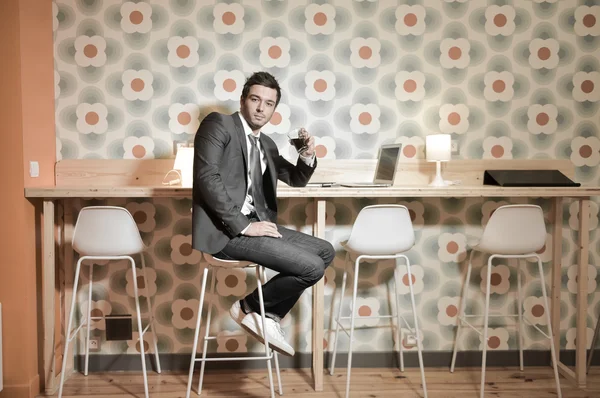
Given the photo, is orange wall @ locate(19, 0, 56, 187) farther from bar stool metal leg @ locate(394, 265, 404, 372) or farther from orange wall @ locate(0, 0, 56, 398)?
bar stool metal leg @ locate(394, 265, 404, 372)

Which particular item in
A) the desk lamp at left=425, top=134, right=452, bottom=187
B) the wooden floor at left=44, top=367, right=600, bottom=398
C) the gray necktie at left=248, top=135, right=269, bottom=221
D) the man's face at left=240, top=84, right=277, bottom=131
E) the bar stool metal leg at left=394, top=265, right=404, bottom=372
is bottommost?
the wooden floor at left=44, top=367, right=600, bottom=398

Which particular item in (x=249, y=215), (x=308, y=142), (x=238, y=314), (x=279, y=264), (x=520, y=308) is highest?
(x=308, y=142)

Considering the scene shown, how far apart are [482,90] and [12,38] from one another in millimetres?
2685

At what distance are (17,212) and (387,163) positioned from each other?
2.01 m

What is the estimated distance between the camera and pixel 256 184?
2.50 metres

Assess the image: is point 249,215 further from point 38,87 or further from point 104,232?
point 38,87

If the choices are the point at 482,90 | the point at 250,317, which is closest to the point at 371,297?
the point at 250,317

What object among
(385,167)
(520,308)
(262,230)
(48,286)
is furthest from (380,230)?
(48,286)

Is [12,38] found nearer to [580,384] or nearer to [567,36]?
[567,36]

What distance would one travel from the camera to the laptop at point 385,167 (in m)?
2.81

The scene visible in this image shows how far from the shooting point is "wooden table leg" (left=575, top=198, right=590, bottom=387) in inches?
109

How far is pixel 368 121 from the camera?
122 inches

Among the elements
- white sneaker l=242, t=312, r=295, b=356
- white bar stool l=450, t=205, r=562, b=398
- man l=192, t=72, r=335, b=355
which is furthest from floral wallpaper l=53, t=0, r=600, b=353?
white sneaker l=242, t=312, r=295, b=356

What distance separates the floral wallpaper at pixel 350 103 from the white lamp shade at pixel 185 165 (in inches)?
9.1
